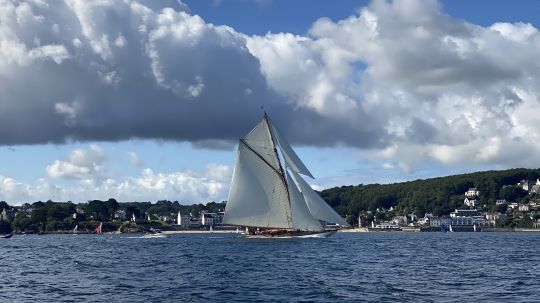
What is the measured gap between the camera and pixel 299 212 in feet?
495

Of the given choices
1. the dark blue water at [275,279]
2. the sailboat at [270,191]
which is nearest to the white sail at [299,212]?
the sailboat at [270,191]

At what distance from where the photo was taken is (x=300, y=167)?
477ft

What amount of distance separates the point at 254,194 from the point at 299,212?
12308 mm

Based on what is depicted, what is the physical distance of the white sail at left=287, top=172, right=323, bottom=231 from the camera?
146625mm

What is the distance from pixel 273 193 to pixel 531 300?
3773 inches

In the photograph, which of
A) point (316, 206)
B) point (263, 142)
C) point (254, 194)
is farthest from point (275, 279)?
point (316, 206)

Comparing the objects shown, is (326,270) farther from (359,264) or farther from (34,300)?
(34,300)

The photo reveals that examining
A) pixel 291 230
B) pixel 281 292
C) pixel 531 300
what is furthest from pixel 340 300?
pixel 291 230

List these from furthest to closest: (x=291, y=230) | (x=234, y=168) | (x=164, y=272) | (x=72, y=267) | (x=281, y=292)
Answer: (x=291, y=230)
(x=234, y=168)
(x=72, y=267)
(x=164, y=272)
(x=281, y=292)

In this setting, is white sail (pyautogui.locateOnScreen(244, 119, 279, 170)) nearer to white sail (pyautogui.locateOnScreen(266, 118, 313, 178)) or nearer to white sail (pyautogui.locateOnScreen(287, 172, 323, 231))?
white sail (pyautogui.locateOnScreen(266, 118, 313, 178))

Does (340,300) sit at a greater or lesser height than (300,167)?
lesser

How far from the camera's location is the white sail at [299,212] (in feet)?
481

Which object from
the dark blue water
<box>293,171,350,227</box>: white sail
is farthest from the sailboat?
the dark blue water

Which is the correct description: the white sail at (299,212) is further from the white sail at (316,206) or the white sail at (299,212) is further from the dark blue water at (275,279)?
the dark blue water at (275,279)
